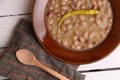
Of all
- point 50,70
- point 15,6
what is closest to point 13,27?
point 15,6

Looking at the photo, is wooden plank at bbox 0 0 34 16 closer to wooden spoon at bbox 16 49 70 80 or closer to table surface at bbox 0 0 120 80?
table surface at bbox 0 0 120 80

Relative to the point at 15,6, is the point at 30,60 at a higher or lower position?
lower

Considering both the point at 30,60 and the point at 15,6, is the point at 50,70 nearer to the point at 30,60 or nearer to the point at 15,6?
the point at 30,60

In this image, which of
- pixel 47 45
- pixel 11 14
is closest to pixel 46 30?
pixel 47 45

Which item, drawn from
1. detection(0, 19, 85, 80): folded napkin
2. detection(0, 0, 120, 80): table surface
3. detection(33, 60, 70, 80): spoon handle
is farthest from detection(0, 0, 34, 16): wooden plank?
detection(33, 60, 70, 80): spoon handle

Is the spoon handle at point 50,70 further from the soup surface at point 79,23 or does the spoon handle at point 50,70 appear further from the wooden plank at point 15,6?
the wooden plank at point 15,6

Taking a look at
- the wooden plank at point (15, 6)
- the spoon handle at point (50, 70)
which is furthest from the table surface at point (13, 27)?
the spoon handle at point (50, 70)
